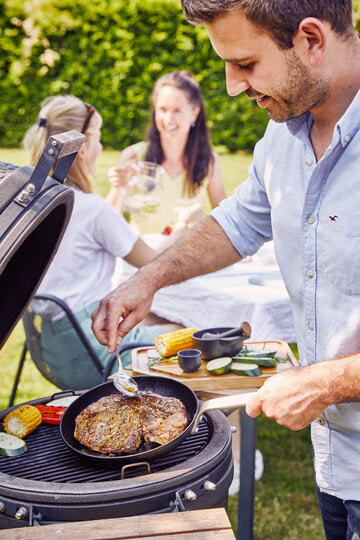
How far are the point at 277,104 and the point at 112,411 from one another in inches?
44.9

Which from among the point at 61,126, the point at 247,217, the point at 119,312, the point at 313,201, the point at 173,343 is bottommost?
the point at 173,343

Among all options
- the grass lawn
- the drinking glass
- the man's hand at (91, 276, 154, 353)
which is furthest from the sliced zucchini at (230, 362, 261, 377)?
the drinking glass

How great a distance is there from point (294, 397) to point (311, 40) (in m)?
0.98

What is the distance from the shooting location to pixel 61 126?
12.3 feet

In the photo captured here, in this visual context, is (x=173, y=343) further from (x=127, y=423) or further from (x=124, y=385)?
(x=127, y=423)

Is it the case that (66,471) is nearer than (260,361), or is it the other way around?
(66,471)

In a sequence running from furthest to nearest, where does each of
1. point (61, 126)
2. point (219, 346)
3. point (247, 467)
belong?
point (61, 126), point (247, 467), point (219, 346)

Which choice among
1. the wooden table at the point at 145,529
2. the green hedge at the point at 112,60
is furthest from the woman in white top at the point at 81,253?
the green hedge at the point at 112,60

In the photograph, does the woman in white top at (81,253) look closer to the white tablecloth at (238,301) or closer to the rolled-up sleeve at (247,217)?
the white tablecloth at (238,301)

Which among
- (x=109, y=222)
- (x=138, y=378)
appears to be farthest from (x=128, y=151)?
(x=138, y=378)

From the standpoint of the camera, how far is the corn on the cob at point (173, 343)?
262cm

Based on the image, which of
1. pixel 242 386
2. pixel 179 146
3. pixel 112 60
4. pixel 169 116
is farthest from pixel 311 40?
pixel 112 60

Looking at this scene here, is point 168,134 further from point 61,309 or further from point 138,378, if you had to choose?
point 138,378

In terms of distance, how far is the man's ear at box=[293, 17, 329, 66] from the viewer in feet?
5.03
